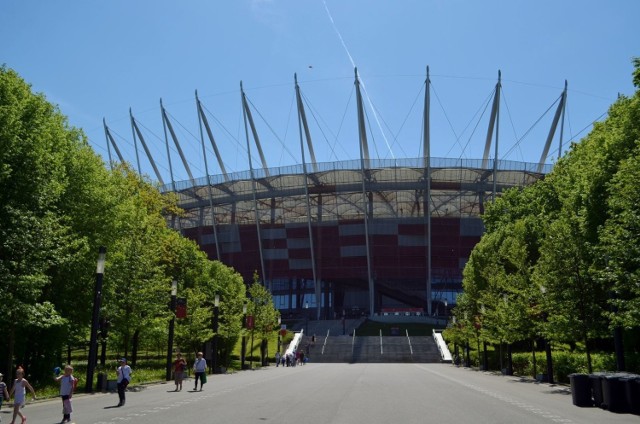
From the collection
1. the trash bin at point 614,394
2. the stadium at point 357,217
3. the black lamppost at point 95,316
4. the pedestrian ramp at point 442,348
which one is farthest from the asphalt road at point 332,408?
the stadium at point 357,217

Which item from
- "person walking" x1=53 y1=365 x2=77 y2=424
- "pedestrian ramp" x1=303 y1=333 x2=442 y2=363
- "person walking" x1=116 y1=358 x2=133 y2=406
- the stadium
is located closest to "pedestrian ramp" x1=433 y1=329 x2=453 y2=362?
"pedestrian ramp" x1=303 y1=333 x2=442 y2=363

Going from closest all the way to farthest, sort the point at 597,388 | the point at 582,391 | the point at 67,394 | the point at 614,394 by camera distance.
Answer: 1. the point at 67,394
2. the point at 614,394
3. the point at 597,388
4. the point at 582,391

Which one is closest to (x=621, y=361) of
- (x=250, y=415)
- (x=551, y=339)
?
(x=551, y=339)

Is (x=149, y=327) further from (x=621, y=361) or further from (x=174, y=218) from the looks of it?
(x=174, y=218)

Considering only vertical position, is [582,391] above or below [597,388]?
below

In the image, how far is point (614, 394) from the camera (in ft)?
59.5

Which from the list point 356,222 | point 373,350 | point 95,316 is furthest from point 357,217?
point 95,316

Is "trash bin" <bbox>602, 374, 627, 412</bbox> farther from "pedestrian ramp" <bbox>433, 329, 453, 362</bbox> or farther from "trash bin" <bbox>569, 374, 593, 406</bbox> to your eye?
"pedestrian ramp" <bbox>433, 329, 453, 362</bbox>

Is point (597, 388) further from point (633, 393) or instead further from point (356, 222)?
point (356, 222)

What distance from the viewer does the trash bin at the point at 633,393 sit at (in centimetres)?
1747

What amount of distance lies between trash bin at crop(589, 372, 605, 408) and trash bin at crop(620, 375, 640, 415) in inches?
52.0

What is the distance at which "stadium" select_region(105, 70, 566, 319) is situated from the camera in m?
89.9

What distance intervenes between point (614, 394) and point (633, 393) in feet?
2.25

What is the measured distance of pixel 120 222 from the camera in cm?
3253
